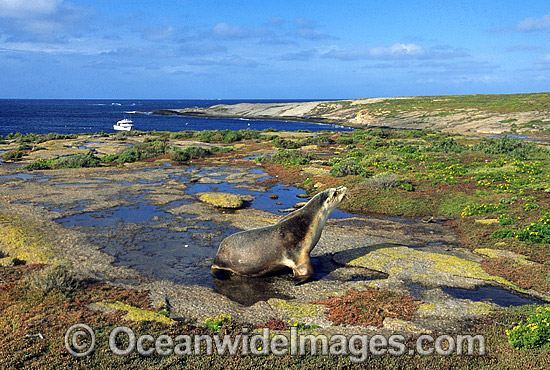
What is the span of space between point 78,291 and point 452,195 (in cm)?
1988

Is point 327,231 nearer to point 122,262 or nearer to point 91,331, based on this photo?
point 122,262

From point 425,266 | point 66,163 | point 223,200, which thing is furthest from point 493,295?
point 66,163

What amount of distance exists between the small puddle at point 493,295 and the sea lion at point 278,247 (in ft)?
14.0

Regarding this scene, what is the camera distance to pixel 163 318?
380 inches

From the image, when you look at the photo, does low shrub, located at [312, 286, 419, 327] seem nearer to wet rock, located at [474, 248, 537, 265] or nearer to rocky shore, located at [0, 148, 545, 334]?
rocky shore, located at [0, 148, 545, 334]

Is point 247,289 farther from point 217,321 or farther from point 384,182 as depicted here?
point 384,182

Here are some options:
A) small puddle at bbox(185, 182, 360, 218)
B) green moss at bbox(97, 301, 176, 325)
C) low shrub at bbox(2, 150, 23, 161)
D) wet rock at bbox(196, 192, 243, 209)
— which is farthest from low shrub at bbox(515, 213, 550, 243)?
low shrub at bbox(2, 150, 23, 161)

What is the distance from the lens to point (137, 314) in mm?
9742

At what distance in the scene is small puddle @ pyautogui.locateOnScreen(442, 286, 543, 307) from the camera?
11.1m

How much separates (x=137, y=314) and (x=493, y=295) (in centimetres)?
985

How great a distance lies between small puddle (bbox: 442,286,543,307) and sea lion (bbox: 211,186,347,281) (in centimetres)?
426

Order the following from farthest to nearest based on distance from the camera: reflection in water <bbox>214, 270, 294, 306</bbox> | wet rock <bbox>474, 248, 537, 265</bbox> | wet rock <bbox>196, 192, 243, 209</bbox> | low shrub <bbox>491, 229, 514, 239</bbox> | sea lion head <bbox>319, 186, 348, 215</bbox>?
wet rock <bbox>196, 192, 243, 209</bbox> < low shrub <bbox>491, 229, 514, 239</bbox> < wet rock <bbox>474, 248, 537, 265</bbox> < sea lion head <bbox>319, 186, 348, 215</bbox> < reflection in water <bbox>214, 270, 294, 306</bbox>

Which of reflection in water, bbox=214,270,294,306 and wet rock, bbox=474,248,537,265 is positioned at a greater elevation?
wet rock, bbox=474,248,537,265

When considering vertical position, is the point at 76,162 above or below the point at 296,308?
above
